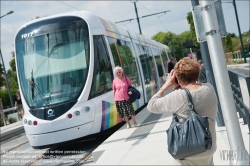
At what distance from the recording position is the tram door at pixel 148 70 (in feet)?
55.8

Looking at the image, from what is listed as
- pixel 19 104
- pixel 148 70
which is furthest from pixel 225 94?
pixel 19 104

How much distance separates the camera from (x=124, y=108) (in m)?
10.6

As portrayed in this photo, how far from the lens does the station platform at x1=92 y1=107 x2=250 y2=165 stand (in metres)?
6.67

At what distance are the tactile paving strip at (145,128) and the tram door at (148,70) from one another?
4520mm

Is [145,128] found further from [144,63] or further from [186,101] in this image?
[144,63]

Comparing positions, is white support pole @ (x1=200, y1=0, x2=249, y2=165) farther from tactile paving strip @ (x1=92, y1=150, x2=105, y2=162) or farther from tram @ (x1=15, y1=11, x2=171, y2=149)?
tram @ (x1=15, y1=11, x2=171, y2=149)

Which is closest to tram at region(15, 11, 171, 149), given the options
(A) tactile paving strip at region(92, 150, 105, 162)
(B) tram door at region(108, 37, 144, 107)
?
(B) tram door at region(108, 37, 144, 107)

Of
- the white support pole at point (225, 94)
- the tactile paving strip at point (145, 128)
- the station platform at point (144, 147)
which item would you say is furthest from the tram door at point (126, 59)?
the white support pole at point (225, 94)

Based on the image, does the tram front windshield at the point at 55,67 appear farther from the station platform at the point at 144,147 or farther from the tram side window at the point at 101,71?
the station platform at the point at 144,147

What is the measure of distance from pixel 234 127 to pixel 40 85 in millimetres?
7260

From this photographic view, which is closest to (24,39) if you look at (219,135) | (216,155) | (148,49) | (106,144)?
(106,144)

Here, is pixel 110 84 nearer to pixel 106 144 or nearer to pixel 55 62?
pixel 55 62

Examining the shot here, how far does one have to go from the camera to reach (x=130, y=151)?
7809 mm

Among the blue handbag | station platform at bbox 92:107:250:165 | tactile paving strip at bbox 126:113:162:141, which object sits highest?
the blue handbag
